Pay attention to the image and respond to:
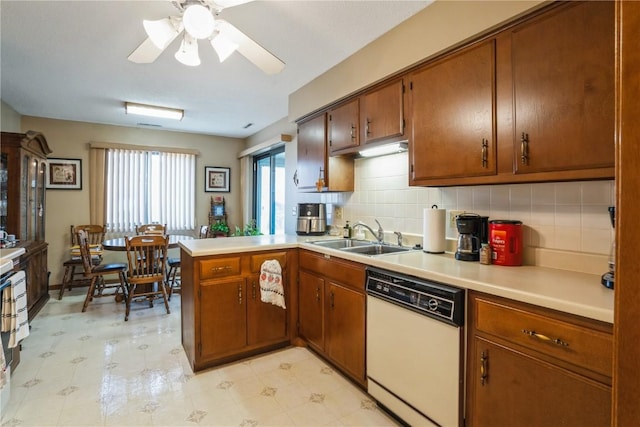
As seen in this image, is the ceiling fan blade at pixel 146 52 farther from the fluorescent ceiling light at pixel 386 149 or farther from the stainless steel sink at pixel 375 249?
the stainless steel sink at pixel 375 249

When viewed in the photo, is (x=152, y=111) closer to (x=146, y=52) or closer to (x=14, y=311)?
(x=146, y=52)

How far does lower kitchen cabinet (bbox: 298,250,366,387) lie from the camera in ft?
6.57

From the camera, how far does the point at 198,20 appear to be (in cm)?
151

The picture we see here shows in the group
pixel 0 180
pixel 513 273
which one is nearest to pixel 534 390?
pixel 513 273

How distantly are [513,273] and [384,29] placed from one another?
172 centimetres

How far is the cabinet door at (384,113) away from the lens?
2102 millimetres

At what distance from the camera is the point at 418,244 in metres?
2.31

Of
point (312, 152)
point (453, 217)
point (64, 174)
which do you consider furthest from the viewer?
point (64, 174)

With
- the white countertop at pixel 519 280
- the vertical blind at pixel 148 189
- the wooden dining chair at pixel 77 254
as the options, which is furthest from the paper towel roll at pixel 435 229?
the vertical blind at pixel 148 189

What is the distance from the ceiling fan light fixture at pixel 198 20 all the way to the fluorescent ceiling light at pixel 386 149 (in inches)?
52.2

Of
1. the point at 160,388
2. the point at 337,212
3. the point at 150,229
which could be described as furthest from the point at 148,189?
the point at 160,388

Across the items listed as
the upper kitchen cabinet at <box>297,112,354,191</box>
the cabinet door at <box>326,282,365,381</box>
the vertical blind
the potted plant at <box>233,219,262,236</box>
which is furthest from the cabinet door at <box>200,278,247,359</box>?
the vertical blind

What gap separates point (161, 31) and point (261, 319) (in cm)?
200

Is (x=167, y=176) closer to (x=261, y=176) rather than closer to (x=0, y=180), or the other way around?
(x=261, y=176)
